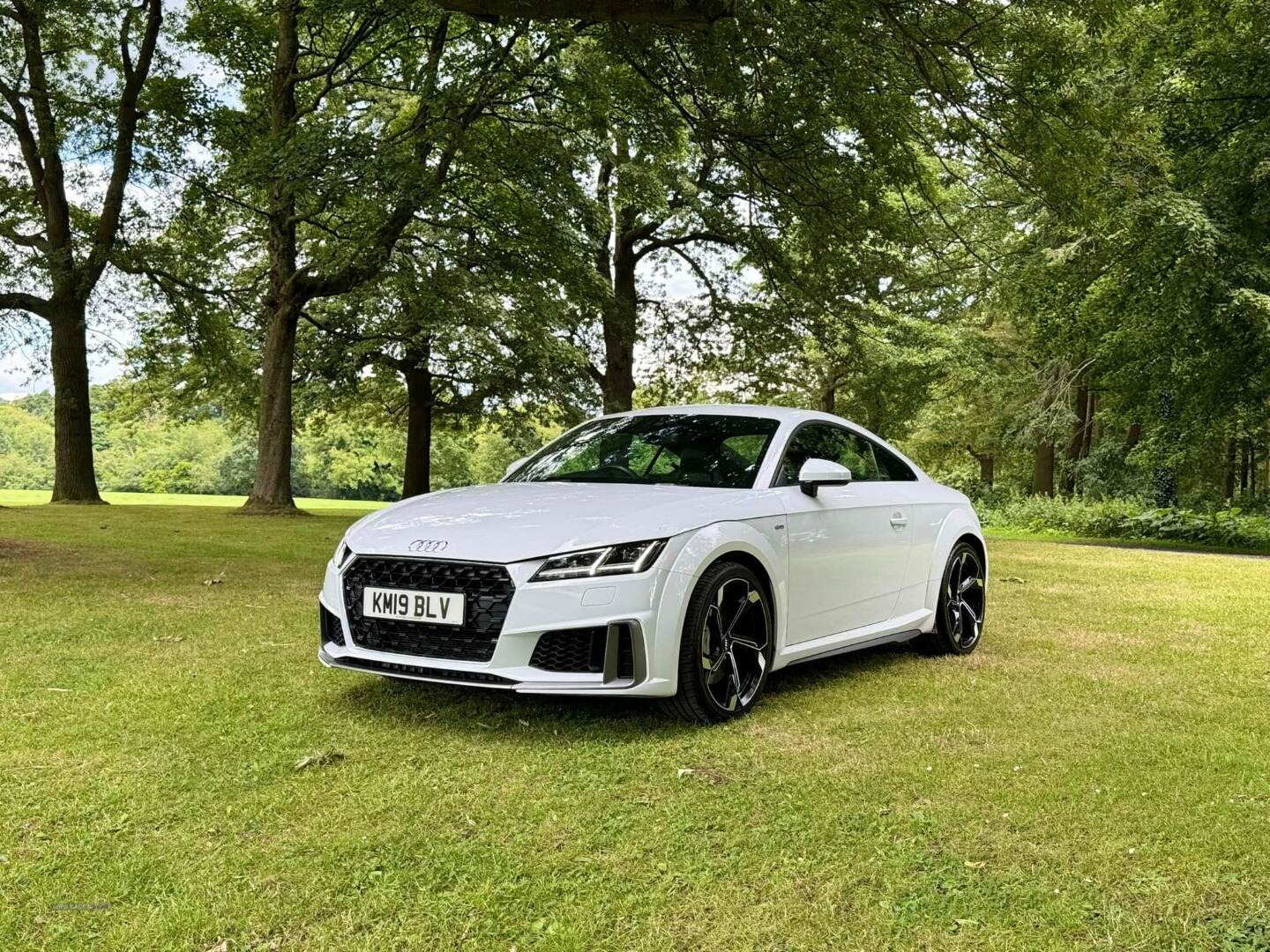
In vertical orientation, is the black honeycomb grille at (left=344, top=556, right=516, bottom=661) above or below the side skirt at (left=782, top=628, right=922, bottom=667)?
above

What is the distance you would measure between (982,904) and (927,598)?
3.68m

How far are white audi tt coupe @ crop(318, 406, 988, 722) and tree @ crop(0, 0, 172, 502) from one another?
15029 mm

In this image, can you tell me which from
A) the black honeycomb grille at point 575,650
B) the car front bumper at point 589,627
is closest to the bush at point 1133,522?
the car front bumper at point 589,627

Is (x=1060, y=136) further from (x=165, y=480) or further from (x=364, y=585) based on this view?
(x=165, y=480)

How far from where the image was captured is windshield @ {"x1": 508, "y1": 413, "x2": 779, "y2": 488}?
5.31 metres

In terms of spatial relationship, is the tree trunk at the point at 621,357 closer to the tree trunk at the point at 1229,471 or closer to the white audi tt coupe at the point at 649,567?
the white audi tt coupe at the point at 649,567

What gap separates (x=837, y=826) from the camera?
3363 millimetres

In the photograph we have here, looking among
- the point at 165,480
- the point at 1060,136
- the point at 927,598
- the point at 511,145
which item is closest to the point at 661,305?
the point at 511,145

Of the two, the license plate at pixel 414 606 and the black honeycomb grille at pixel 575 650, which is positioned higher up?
the license plate at pixel 414 606

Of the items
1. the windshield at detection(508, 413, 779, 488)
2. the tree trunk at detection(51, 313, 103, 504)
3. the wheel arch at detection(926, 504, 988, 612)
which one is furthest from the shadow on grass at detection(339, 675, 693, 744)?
the tree trunk at detection(51, 313, 103, 504)

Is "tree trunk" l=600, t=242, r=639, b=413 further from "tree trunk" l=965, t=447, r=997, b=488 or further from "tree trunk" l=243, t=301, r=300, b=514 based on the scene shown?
"tree trunk" l=965, t=447, r=997, b=488

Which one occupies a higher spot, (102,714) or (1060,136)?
(1060,136)

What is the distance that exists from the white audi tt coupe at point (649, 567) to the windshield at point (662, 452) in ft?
0.04

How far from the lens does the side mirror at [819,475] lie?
5164 mm
